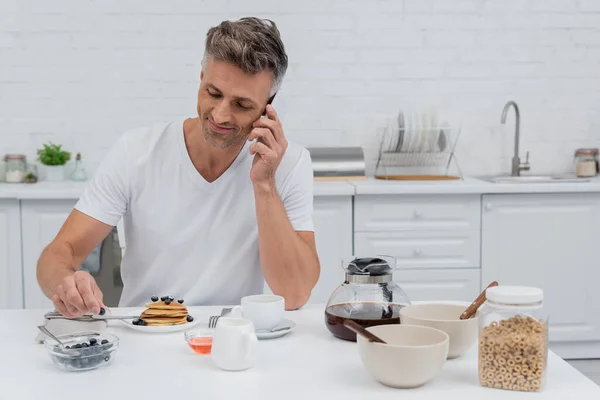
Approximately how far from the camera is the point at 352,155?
3.89 metres

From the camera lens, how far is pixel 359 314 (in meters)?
1.49

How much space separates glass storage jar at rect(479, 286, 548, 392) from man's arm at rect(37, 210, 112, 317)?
0.75 meters

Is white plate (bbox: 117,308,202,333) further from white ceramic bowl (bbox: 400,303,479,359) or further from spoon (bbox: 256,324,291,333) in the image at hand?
white ceramic bowl (bbox: 400,303,479,359)

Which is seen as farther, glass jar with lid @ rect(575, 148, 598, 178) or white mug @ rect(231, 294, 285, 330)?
glass jar with lid @ rect(575, 148, 598, 178)

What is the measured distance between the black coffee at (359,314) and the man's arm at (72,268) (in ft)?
1.53

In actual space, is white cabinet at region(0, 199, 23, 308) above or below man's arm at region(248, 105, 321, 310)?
below

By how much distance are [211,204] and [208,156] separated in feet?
0.44

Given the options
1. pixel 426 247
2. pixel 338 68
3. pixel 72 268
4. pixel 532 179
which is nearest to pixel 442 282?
pixel 426 247

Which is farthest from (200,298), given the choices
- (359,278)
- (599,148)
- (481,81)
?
(599,148)

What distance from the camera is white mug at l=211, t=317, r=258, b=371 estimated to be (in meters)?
1.31

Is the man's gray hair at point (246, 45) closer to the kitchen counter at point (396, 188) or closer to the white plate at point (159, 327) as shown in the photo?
the white plate at point (159, 327)

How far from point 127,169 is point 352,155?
1996 millimetres

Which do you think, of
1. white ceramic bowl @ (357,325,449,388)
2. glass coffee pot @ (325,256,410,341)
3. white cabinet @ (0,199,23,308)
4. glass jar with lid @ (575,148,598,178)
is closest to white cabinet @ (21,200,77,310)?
white cabinet @ (0,199,23,308)

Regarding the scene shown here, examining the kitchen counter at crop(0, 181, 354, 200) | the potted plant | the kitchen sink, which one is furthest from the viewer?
the potted plant
